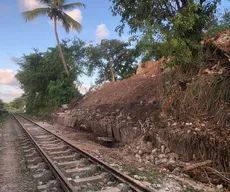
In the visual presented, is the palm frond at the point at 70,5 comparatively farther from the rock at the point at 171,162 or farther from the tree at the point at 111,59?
the rock at the point at 171,162

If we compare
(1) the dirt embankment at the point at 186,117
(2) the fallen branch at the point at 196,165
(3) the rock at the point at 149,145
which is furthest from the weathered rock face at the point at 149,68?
(2) the fallen branch at the point at 196,165

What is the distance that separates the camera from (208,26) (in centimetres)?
838

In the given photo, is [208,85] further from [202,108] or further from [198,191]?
[198,191]

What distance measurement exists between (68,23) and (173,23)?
64.9 feet

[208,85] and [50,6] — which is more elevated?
[50,6]

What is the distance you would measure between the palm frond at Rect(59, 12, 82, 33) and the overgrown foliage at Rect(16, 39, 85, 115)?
4560 mm

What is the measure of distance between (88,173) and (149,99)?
5527 mm

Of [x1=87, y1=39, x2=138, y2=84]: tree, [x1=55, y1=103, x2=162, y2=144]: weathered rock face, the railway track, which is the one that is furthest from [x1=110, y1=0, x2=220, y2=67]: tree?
[x1=87, y1=39, x2=138, y2=84]: tree

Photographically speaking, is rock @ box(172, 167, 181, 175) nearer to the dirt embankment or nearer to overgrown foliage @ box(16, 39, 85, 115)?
the dirt embankment

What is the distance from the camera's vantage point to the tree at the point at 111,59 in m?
34.6

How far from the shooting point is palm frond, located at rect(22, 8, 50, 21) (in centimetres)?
2300

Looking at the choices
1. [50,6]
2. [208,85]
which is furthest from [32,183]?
[50,6]

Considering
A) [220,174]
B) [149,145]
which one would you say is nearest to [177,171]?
[220,174]

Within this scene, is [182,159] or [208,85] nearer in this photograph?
[182,159]
